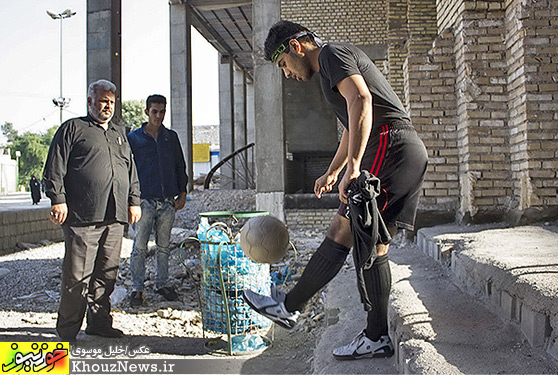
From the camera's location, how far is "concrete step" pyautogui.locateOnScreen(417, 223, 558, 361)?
6.50 feet

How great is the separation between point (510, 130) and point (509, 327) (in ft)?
10.2

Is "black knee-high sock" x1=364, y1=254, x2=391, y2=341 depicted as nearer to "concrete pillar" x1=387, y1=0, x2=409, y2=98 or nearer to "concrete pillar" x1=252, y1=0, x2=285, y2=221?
"concrete pillar" x1=252, y1=0, x2=285, y2=221

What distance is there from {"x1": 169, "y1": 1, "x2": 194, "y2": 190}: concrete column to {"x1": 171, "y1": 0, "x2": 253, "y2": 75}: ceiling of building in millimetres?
505

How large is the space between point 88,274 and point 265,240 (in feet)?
5.61

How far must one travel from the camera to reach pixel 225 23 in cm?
1670

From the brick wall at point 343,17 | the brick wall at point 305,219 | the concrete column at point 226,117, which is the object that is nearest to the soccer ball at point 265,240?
the brick wall at point 305,219

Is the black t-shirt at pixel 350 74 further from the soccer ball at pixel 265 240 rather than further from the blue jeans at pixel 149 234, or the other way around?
the blue jeans at pixel 149 234

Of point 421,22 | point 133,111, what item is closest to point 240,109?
point 421,22

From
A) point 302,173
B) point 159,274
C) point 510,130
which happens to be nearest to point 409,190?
point 510,130

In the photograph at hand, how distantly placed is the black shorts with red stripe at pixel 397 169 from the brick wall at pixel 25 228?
6366mm

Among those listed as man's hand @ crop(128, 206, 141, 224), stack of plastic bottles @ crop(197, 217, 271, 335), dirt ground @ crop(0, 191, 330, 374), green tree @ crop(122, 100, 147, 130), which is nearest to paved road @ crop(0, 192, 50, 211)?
dirt ground @ crop(0, 191, 330, 374)

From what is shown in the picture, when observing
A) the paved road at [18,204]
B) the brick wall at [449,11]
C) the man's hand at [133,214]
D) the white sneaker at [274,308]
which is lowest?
the white sneaker at [274,308]

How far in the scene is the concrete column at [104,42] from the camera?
23.5 ft

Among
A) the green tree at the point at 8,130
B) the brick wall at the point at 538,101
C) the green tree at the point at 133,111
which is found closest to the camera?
the brick wall at the point at 538,101
